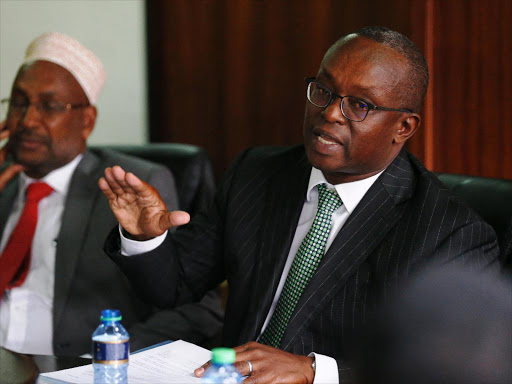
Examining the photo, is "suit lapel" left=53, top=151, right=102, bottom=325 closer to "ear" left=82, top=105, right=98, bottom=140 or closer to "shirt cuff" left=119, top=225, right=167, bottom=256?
"ear" left=82, top=105, right=98, bottom=140

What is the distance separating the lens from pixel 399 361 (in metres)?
1.79

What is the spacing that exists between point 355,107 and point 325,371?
2.45ft

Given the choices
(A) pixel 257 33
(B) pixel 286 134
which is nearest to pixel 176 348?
(B) pixel 286 134

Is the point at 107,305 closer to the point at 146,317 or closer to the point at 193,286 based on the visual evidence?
the point at 146,317

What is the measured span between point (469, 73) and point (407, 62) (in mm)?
587

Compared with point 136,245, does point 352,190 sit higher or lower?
higher

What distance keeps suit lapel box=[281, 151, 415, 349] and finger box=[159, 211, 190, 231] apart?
1.25 feet

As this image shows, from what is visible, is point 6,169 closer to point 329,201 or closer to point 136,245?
point 136,245

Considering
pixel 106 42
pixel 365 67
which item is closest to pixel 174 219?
pixel 365 67

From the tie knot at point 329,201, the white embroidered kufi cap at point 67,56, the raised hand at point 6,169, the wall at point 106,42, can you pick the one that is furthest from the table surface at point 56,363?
the wall at point 106,42

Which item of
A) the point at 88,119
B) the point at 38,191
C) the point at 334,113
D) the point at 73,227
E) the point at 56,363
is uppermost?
the point at 334,113

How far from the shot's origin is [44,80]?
9.21 ft

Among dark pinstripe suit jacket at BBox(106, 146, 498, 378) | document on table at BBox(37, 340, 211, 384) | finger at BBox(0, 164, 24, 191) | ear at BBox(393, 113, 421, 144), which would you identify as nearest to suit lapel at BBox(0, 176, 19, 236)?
finger at BBox(0, 164, 24, 191)

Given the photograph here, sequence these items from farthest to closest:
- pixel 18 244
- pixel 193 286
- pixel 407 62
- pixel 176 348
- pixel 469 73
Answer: pixel 18 244 → pixel 469 73 → pixel 193 286 → pixel 407 62 → pixel 176 348
